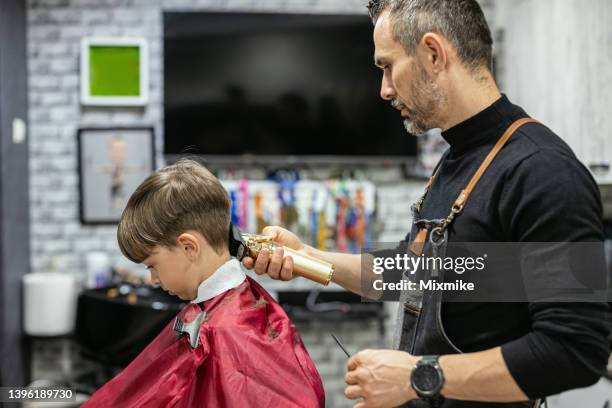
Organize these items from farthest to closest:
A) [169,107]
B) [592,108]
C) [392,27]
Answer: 1. [169,107]
2. [592,108]
3. [392,27]

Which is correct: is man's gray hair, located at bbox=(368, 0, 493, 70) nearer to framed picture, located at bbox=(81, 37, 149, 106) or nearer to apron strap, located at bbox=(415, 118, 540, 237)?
apron strap, located at bbox=(415, 118, 540, 237)

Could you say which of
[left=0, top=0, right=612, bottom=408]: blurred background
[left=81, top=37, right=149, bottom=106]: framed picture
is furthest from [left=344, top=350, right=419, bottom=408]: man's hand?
[left=81, top=37, right=149, bottom=106]: framed picture

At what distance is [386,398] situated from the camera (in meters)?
1.17

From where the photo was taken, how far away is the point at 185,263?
1613 millimetres

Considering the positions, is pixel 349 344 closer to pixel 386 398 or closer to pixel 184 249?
pixel 184 249

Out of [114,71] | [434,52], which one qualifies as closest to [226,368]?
[434,52]

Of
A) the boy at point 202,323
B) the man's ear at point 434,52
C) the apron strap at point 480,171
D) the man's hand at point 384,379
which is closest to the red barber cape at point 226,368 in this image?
the boy at point 202,323

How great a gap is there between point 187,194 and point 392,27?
639 mm

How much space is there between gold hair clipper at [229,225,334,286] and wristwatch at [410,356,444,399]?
16.5 inches

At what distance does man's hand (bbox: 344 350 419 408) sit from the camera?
1.16 metres

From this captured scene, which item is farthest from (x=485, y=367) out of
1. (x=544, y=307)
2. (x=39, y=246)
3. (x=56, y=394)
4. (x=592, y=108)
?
(x=39, y=246)

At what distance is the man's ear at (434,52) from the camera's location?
131cm

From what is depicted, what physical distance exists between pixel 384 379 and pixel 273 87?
2.89 m

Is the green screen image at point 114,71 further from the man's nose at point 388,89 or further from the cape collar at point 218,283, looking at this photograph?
the man's nose at point 388,89
